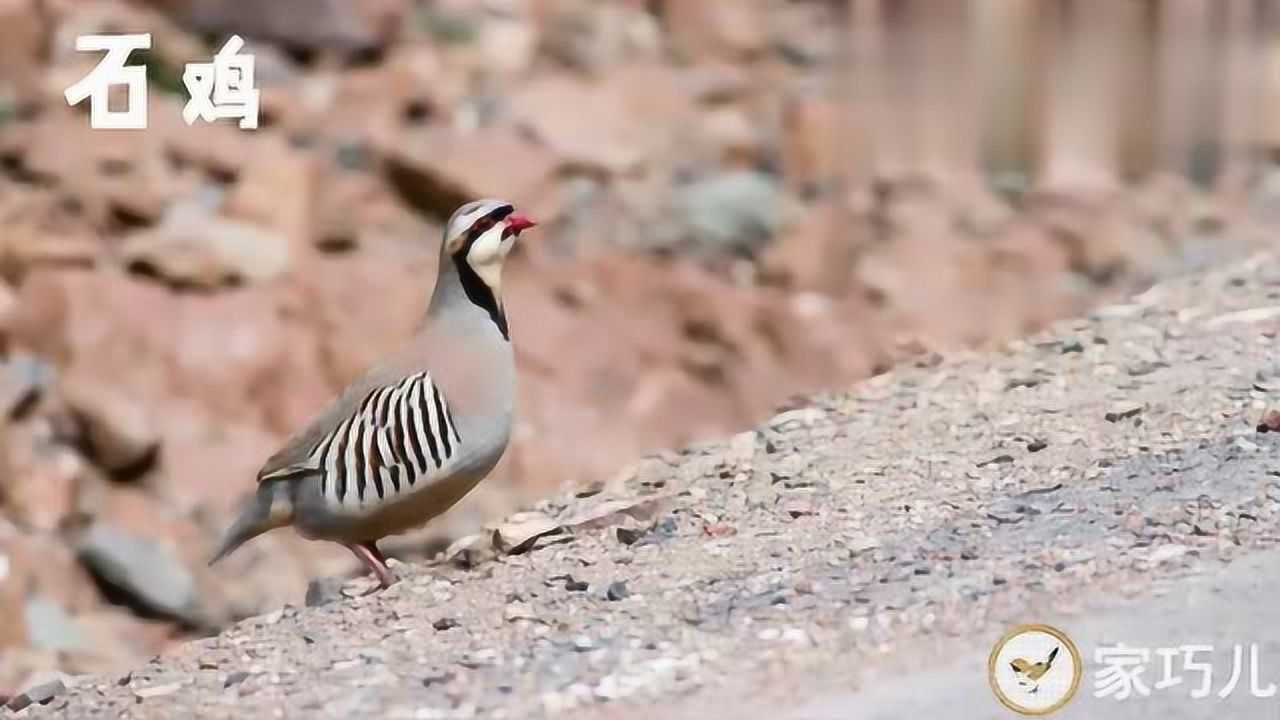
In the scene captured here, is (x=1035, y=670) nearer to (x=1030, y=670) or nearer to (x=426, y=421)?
(x=1030, y=670)

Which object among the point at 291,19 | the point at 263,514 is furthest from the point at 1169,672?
the point at 291,19

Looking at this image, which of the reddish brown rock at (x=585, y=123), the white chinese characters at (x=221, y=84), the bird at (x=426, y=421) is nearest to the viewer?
the bird at (x=426, y=421)

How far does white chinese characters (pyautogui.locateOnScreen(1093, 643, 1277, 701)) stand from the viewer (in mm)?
2623

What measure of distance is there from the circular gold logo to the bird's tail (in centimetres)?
158

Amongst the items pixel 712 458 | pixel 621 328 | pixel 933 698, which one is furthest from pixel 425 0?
pixel 933 698

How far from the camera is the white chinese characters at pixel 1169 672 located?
2623 millimetres

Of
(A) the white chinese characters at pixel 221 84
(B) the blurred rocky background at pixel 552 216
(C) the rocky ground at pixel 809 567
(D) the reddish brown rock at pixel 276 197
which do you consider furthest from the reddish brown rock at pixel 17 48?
(C) the rocky ground at pixel 809 567

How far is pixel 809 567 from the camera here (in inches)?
128

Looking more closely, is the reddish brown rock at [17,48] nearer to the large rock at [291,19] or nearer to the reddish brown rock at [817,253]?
the large rock at [291,19]

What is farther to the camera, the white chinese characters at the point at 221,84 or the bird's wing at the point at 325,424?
the white chinese characters at the point at 221,84

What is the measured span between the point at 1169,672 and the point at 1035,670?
0.18m

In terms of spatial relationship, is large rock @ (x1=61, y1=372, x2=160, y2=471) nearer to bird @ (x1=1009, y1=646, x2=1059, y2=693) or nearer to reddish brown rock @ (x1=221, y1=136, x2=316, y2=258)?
reddish brown rock @ (x1=221, y1=136, x2=316, y2=258)

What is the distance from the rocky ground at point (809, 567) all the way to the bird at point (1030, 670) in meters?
0.07

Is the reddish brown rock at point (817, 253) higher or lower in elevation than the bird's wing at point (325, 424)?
higher
